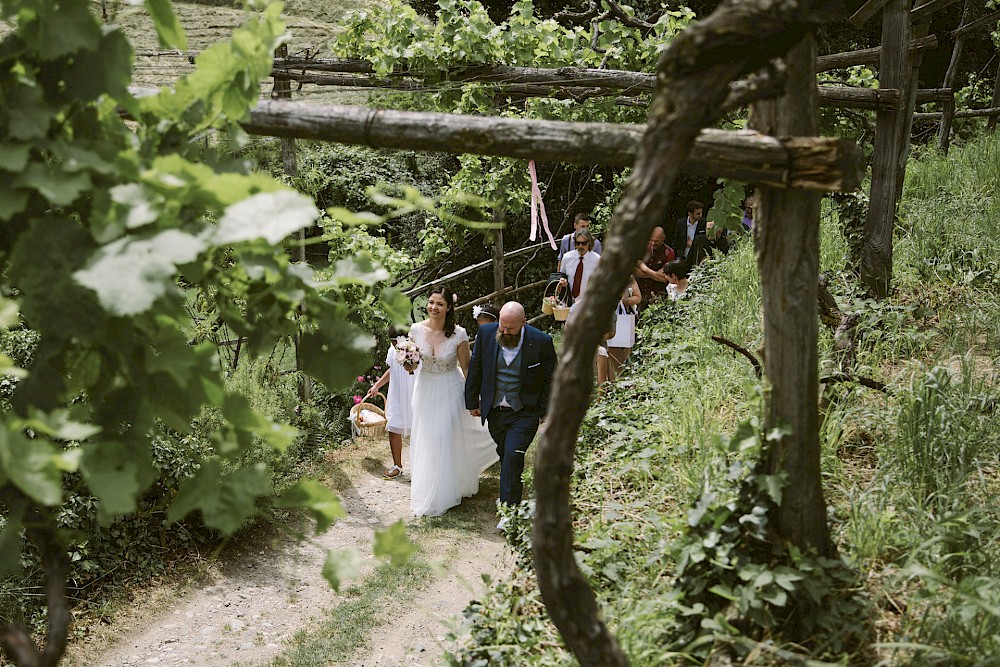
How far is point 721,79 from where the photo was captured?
2.00 m

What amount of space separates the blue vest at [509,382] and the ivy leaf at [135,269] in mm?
4613

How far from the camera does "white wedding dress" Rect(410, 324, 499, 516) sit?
675 centimetres

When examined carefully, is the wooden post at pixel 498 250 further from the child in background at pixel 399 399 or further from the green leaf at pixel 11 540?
the green leaf at pixel 11 540

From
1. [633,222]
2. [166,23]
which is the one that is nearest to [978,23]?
[633,222]

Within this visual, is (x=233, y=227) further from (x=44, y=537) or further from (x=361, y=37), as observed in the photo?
(x=361, y=37)

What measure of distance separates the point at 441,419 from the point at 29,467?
566cm

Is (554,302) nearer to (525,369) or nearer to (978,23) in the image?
(525,369)

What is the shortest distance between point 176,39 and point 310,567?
4887 mm

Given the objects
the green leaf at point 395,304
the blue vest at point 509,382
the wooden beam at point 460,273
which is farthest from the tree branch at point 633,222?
the wooden beam at point 460,273

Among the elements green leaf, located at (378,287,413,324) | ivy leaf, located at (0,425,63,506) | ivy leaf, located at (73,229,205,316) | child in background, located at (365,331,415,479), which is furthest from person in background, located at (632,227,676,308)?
ivy leaf, located at (0,425,63,506)

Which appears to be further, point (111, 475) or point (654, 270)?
point (654, 270)

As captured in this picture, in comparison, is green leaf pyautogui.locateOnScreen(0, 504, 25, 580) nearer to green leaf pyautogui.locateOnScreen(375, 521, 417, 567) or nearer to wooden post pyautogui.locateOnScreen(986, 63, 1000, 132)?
green leaf pyautogui.locateOnScreen(375, 521, 417, 567)

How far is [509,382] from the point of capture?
19.7ft

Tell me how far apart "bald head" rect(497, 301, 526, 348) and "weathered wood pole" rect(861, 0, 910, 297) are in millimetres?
2379
